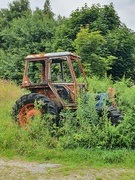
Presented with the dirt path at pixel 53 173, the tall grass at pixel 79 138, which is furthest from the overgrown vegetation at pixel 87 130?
the dirt path at pixel 53 173

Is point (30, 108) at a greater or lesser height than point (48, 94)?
lesser

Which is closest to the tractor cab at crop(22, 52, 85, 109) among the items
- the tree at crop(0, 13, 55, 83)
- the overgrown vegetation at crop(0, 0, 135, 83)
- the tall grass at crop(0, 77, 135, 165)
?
the tall grass at crop(0, 77, 135, 165)

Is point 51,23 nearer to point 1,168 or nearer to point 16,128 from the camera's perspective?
point 16,128

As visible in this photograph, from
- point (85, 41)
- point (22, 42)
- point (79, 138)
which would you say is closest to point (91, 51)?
point (85, 41)

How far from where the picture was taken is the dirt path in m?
3.57

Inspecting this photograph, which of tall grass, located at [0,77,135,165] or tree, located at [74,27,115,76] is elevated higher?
tree, located at [74,27,115,76]

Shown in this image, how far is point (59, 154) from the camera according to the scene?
4.37 m

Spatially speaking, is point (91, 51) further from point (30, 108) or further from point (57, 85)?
point (30, 108)

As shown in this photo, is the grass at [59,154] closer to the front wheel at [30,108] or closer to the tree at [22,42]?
the front wheel at [30,108]

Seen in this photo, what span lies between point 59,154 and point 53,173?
656 millimetres

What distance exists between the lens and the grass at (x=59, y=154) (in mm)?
3865

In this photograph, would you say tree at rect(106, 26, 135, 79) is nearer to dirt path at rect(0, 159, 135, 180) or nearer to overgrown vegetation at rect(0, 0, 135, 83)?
overgrown vegetation at rect(0, 0, 135, 83)

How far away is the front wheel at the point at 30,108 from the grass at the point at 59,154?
1.05 ft

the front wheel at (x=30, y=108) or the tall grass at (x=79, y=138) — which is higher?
the front wheel at (x=30, y=108)
